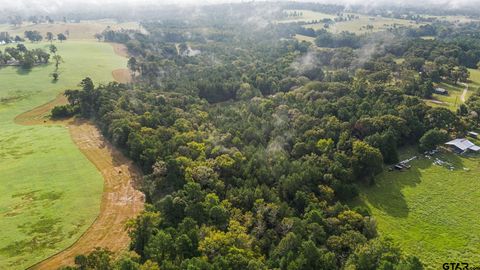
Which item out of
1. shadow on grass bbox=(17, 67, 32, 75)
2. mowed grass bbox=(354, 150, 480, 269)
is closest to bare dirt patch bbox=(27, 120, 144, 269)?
mowed grass bbox=(354, 150, 480, 269)

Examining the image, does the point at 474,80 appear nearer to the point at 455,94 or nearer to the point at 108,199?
the point at 455,94

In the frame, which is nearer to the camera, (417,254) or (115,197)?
(417,254)

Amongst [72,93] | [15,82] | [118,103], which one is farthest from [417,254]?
[15,82]

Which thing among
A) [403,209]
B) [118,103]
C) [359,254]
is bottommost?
[403,209]

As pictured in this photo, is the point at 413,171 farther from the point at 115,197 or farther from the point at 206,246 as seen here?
the point at 115,197

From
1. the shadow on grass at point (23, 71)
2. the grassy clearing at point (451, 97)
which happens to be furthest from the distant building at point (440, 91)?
the shadow on grass at point (23, 71)

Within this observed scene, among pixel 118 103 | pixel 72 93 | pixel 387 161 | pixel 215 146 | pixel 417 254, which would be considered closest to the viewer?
pixel 417 254

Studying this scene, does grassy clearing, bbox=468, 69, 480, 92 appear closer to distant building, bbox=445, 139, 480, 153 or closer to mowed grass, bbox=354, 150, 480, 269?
distant building, bbox=445, 139, 480, 153

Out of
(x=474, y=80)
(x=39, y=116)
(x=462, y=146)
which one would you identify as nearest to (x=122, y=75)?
(x=39, y=116)
